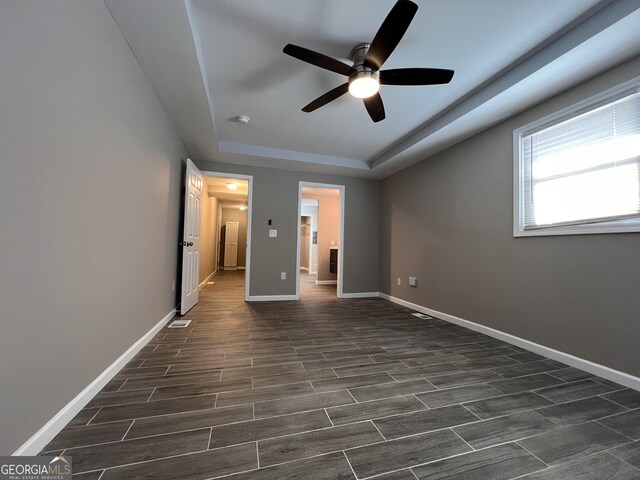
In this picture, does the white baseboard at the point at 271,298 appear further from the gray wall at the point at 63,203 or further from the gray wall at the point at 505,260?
the gray wall at the point at 63,203

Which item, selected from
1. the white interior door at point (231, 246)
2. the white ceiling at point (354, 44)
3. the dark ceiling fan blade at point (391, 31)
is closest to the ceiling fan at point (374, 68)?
the dark ceiling fan blade at point (391, 31)

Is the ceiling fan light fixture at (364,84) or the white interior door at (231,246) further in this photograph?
the white interior door at (231,246)

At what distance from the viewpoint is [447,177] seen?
11.1ft

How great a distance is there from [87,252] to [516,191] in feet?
11.4

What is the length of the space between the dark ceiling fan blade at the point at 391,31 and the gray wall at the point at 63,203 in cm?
160

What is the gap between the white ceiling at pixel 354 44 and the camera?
5.24 feet

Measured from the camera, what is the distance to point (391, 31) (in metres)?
1.50

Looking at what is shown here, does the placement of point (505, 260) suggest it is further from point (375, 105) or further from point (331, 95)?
point (331, 95)

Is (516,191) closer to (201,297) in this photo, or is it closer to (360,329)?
(360,329)

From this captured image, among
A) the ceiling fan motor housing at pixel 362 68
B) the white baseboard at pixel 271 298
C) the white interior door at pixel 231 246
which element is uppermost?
the ceiling fan motor housing at pixel 362 68

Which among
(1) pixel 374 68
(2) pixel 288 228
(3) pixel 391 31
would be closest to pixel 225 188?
(2) pixel 288 228

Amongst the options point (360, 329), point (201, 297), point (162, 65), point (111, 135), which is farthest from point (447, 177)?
point (201, 297)

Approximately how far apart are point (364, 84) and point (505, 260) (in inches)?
87.9

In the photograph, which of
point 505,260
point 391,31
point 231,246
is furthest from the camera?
point 231,246
